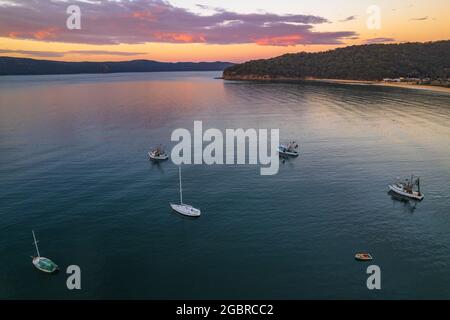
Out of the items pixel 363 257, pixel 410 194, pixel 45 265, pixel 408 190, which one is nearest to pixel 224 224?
pixel 363 257

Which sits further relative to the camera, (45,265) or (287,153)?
(287,153)

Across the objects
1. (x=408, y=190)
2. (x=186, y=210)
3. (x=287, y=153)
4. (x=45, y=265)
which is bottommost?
(x=45, y=265)

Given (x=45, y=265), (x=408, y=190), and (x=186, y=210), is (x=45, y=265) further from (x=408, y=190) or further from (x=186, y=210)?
(x=408, y=190)

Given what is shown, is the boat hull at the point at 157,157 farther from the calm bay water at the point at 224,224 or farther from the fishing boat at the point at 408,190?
the fishing boat at the point at 408,190

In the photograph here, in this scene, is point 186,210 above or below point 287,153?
below

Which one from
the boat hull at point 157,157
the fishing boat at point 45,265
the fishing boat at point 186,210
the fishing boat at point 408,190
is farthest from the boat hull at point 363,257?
the boat hull at point 157,157

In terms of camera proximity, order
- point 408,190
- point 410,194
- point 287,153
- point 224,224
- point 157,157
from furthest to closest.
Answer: point 287,153 → point 157,157 → point 408,190 → point 410,194 → point 224,224

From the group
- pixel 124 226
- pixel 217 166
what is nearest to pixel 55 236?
pixel 124 226
